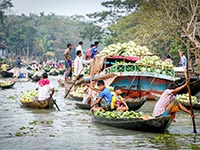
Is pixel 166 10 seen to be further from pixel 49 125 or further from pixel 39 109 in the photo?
pixel 49 125

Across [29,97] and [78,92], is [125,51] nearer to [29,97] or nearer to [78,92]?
[78,92]

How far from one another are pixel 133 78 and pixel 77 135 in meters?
7.88

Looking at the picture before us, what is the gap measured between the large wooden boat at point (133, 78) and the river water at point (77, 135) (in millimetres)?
3361

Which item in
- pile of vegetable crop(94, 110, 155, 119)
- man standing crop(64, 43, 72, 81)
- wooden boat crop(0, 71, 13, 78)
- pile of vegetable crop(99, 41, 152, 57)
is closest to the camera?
pile of vegetable crop(94, 110, 155, 119)

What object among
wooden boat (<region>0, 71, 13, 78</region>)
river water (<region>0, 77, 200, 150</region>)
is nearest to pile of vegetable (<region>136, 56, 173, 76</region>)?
river water (<region>0, 77, 200, 150</region>)

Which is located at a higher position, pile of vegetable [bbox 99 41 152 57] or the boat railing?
pile of vegetable [bbox 99 41 152 57]

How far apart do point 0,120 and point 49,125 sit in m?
2.08

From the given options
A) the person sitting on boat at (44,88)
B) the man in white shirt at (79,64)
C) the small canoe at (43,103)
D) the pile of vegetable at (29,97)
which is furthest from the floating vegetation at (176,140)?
the man in white shirt at (79,64)

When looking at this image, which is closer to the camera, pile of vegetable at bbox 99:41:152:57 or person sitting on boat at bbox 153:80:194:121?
person sitting on boat at bbox 153:80:194:121

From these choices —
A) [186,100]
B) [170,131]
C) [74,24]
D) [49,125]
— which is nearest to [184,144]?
[170,131]

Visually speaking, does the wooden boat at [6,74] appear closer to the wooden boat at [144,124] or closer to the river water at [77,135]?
the river water at [77,135]

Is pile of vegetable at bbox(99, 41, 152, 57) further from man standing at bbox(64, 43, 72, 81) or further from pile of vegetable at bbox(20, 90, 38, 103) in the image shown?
pile of vegetable at bbox(20, 90, 38, 103)

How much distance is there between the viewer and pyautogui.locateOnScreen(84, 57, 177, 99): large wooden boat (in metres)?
19.0

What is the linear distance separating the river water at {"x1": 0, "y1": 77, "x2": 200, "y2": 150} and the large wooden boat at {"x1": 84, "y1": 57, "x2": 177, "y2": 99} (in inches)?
132
